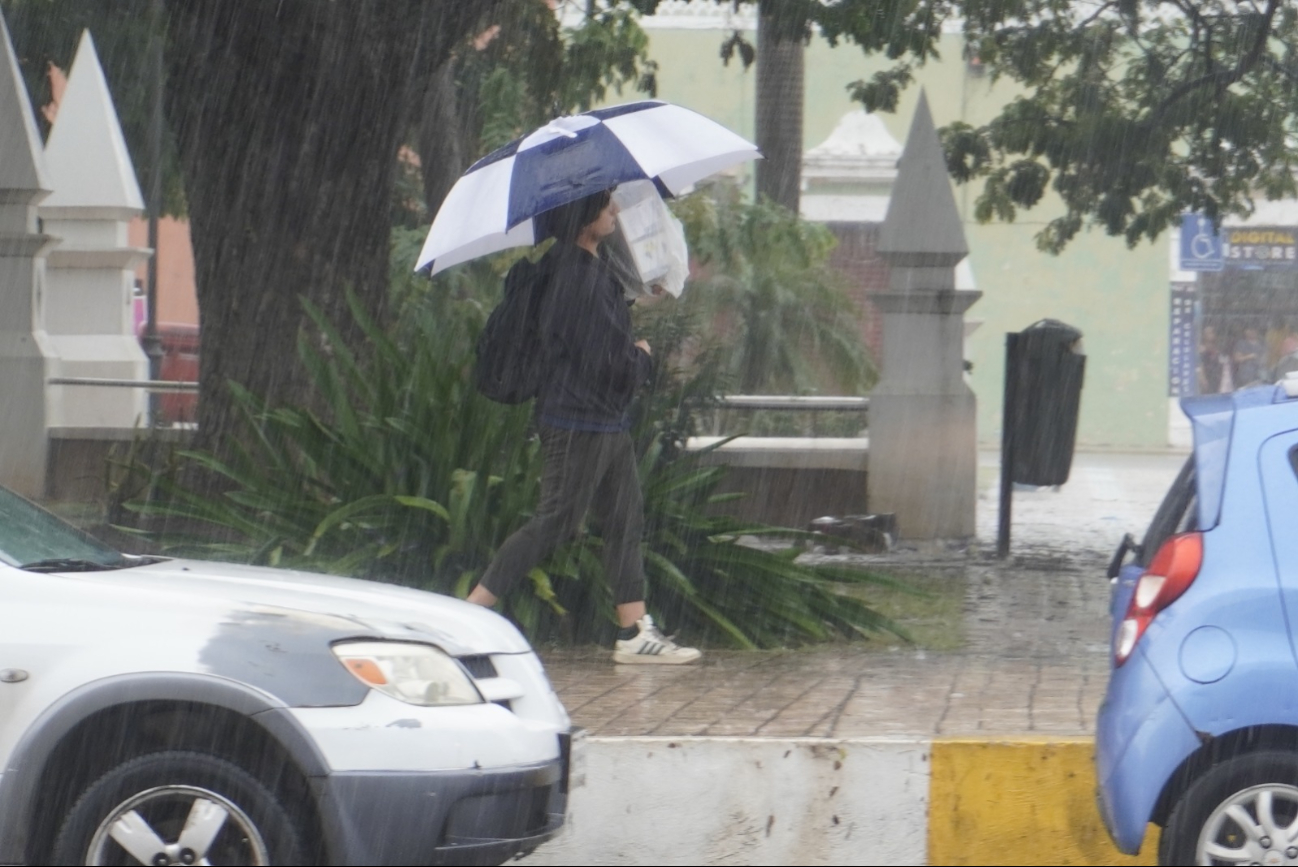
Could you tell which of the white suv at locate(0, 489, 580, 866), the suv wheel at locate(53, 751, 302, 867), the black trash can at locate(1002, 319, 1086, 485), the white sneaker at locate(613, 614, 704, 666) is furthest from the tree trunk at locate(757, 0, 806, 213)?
the suv wheel at locate(53, 751, 302, 867)

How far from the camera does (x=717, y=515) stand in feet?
27.6

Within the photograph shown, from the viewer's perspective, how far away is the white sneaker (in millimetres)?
7297

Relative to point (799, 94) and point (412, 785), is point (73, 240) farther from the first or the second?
point (412, 785)

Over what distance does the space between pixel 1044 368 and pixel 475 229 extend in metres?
6.67

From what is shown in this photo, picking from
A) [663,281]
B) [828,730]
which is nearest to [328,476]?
[663,281]

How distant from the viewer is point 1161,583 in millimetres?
4621

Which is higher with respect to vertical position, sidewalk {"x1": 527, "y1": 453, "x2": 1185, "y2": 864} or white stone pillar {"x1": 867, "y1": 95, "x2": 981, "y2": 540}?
white stone pillar {"x1": 867, "y1": 95, "x2": 981, "y2": 540}

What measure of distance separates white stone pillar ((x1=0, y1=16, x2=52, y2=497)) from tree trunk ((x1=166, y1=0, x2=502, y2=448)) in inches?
153

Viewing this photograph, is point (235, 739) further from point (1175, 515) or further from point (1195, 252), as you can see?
point (1195, 252)

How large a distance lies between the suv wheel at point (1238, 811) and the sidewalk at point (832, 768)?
84cm

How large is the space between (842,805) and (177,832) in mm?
2041

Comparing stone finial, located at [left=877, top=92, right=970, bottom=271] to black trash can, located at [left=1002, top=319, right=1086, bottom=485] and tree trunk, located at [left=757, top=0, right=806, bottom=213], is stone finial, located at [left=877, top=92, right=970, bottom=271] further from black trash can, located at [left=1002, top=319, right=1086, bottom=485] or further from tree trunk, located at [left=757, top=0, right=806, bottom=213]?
tree trunk, located at [left=757, top=0, right=806, bottom=213]

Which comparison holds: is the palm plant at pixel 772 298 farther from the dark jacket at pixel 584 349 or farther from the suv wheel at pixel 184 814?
the suv wheel at pixel 184 814

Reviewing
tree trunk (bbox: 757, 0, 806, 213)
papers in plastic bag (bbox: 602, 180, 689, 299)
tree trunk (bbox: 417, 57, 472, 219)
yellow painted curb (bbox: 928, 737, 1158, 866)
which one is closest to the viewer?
yellow painted curb (bbox: 928, 737, 1158, 866)
